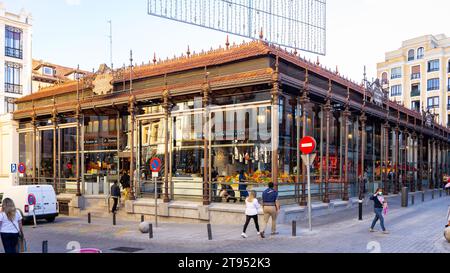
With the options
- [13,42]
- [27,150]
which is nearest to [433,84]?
[13,42]

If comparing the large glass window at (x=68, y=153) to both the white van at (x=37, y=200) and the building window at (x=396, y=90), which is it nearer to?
the white van at (x=37, y=200)

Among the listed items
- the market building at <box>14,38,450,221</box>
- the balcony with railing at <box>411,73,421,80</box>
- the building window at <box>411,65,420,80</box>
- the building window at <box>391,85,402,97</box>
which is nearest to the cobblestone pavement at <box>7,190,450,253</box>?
the market building at <box>14,38,450,221</box>

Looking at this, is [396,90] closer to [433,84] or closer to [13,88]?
[433,84]

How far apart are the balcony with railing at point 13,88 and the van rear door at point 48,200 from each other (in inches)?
1231

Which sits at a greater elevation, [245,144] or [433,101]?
[433,101]

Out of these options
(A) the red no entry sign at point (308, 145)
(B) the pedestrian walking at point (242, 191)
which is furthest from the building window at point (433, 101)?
(A) the red no entry sign at point (308, 145)

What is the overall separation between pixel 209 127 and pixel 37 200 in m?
8.98

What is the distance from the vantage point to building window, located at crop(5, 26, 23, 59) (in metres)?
46.8

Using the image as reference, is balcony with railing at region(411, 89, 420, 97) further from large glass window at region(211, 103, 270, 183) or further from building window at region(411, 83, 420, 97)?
large glass window at region(211, 103, 270, 183)

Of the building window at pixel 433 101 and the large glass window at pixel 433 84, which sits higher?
the large glass window at pixel 433 84

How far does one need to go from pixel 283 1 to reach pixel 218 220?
30.3 feet

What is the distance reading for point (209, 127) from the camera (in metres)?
20.5

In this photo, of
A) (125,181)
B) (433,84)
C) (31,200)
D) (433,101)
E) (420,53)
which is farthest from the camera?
(420,53)

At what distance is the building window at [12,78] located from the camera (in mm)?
47531
